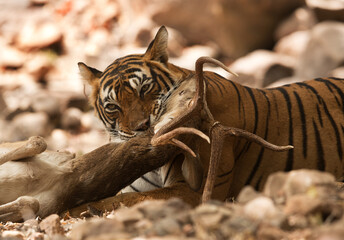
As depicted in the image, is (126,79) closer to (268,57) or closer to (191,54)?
(268,57)

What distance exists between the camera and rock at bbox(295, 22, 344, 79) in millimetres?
9609

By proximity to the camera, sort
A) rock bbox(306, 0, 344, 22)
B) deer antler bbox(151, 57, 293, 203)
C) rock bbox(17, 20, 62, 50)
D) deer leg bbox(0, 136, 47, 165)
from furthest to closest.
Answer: rock bbox(17, 20, 62, 50), rock bbox(306, 0, 344, 22), deer leg bbox(0, 136, 47, 165), deer antler bbox(151, 57, 293, 203)

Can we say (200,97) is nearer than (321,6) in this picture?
Yes

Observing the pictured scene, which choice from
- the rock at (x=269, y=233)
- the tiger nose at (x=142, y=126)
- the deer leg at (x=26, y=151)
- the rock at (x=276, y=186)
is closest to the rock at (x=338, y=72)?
the tiger nose at (x=142, y=126)

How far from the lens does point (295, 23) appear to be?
41.0ft

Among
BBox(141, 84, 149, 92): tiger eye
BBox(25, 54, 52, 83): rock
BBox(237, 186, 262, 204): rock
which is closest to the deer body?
BBox(141, 84, 149, 92): tiger eye

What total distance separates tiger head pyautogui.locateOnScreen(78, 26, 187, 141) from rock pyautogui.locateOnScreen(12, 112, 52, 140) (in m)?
7.55

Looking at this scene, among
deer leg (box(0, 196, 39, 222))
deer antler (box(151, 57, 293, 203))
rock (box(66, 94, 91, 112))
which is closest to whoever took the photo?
deer antler (box(151, 57, 293, 203))

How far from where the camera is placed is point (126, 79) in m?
3.54

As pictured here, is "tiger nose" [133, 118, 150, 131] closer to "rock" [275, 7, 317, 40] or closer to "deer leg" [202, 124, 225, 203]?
"deer leg" [202, 124, 225, 203]

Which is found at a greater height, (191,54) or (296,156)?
(191,54)

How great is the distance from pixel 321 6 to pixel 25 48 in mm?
8390

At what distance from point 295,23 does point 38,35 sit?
7368 millimetres

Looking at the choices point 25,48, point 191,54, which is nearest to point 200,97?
point 191,54
